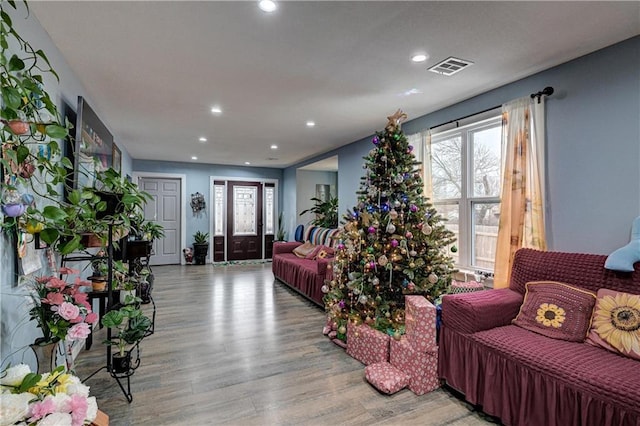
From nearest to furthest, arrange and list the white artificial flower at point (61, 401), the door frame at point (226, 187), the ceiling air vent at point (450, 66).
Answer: the white artificial flower at point (61, 401) < the ceiling air vent at point (450, 66) < the door frame at point (226, 187)

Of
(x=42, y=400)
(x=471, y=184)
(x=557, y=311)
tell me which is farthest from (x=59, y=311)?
(x=471, y=184)

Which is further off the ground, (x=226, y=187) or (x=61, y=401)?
(x=226, y=187)

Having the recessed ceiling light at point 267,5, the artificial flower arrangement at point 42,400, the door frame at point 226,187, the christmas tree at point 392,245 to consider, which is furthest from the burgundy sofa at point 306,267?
the artificial flower arrangement at point 42,400

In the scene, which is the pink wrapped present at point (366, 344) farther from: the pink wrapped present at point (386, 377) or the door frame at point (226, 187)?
the door frame at point (226, 187)

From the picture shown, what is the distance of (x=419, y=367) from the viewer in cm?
227

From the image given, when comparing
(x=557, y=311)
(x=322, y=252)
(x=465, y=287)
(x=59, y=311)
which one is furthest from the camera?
(x=322, y=252)

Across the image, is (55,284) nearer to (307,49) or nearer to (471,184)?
(307,49)

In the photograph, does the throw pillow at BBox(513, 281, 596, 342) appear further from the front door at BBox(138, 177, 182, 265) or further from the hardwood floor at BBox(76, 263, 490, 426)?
the front door at BBox(138, 177, 182, 265)

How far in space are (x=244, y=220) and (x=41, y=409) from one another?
7164 mm

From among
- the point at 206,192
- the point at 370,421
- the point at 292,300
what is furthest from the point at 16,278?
the point at 206,192

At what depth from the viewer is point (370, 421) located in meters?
1.93

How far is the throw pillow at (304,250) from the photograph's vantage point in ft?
17.6

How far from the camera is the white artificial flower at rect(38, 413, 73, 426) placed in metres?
0.97

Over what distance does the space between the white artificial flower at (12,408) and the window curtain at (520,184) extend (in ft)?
10.1
